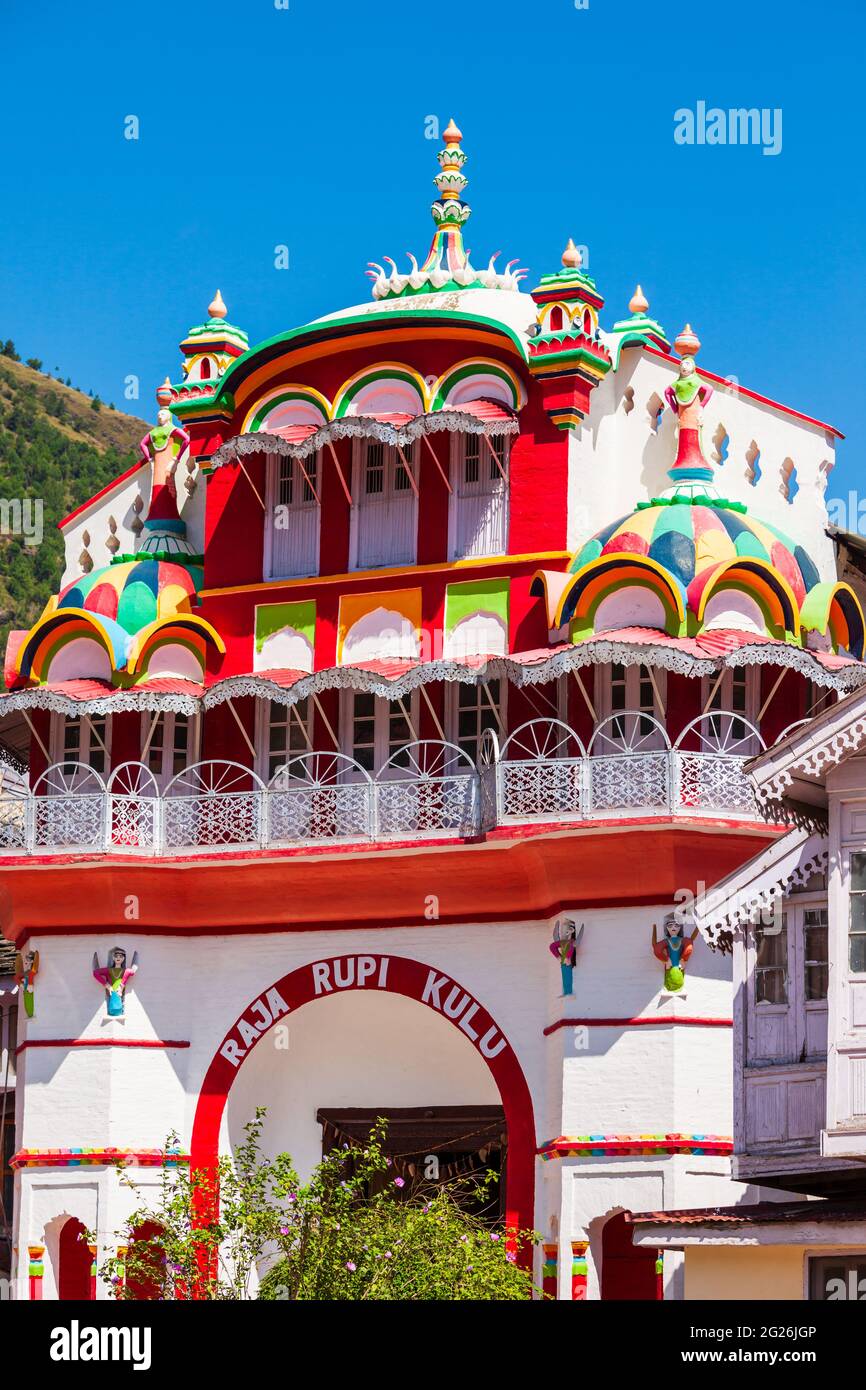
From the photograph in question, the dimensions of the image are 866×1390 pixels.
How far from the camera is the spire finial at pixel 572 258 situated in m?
38.9

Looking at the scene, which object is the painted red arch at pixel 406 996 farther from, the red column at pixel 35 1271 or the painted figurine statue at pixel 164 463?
the painted figurine statue at pixel 164 463

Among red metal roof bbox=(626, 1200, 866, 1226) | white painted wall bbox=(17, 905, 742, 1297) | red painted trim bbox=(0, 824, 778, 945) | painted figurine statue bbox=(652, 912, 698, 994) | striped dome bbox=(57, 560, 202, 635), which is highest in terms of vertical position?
striped dome bbox=(57, 560, 202, 635)

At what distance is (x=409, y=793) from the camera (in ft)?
123

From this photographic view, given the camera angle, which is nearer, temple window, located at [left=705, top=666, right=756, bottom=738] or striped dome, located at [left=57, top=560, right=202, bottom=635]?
temple window, located at [left=705, top=666, right=756, bottom=738]

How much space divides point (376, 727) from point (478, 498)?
3.62 meters

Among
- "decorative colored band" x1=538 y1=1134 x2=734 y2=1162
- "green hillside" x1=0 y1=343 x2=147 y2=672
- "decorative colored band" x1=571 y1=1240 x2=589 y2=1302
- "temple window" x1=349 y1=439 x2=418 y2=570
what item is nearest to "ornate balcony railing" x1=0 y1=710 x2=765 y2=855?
"temple window" x1=349 y1=439 x2=418 y2=570

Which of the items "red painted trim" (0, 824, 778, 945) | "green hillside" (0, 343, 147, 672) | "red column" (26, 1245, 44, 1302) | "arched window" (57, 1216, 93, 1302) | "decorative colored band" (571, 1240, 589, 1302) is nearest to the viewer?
"decorative colored band" (571, 1240, 589, 1302)

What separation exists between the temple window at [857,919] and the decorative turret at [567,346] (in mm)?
12339

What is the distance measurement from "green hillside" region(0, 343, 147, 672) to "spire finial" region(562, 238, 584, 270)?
42.3 meters

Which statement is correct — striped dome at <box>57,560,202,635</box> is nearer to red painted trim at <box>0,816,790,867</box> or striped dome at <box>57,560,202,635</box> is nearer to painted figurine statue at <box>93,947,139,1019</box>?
red painted trim at <box>0,816,790,867</box>

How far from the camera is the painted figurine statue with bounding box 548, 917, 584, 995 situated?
35844 mm

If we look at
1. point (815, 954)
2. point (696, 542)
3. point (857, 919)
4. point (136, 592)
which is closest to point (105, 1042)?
point (136, 592)

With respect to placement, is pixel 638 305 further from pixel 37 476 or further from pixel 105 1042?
pixel 37 476
